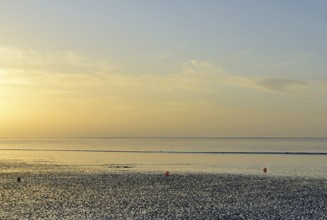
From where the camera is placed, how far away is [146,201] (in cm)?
3488

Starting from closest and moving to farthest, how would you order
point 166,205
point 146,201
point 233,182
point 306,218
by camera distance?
point 306,218 < point 166,205 < point 146,201 < point 233,182

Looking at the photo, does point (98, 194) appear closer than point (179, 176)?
Yes

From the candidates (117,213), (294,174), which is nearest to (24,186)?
(117,213)

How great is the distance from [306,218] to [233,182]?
2141 cm

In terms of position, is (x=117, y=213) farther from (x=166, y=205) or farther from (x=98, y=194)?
(x=98, y=194)

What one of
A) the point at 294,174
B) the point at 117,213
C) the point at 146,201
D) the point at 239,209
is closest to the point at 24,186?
the point at 146,201

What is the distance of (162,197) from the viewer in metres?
37.4

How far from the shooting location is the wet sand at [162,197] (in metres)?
29.0

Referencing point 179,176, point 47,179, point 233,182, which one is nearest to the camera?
point 233,182

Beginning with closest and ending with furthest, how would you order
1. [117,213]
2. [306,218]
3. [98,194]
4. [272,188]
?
[306,218], [117,213], [98,194], [272,188]

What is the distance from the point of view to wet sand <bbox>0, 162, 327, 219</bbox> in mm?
28953

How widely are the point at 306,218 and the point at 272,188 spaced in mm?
16429

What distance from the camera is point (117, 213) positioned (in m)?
29.2

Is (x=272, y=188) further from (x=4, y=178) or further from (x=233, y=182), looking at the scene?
(x=4, y=178)
